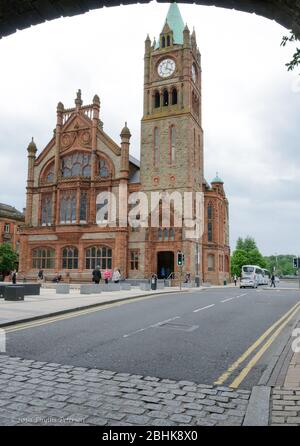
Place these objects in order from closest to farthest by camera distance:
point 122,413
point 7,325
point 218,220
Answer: point 122,413 → point 7,325 → point 218,220

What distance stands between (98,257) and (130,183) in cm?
967

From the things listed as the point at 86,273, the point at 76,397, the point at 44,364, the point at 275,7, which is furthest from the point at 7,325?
the point at 86,273

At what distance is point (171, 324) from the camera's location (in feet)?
37.6

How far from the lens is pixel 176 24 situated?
52125 mm

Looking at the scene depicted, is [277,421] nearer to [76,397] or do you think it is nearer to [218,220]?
[76,397]

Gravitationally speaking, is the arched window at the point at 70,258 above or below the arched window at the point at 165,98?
below

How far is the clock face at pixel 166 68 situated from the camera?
4994 cm

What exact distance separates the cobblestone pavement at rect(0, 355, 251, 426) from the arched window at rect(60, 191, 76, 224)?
42.6 metres

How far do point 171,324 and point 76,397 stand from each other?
6.73m

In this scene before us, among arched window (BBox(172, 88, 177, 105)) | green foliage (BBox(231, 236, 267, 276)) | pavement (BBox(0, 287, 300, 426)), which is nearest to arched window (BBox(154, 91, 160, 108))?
arched window (BBox(172, 88, 177, 105))

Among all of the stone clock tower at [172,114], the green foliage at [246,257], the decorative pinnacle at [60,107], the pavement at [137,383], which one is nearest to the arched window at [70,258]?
the stone clock tower at [172,114]

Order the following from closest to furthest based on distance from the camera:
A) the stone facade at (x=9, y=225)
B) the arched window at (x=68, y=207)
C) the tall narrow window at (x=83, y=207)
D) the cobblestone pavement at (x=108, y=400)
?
the cobblestone pavement at (x=108, y=400) < the tall narrow window at (x=83, y=207) < the arched window at (x=68, y=207) < the stone facade at (x=9, y=225)

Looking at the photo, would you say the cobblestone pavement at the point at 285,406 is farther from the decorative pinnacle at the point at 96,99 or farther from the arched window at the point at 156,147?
the decorative pinnacle at the point at 96,99

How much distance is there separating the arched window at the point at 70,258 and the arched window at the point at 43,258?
5.31 feet
